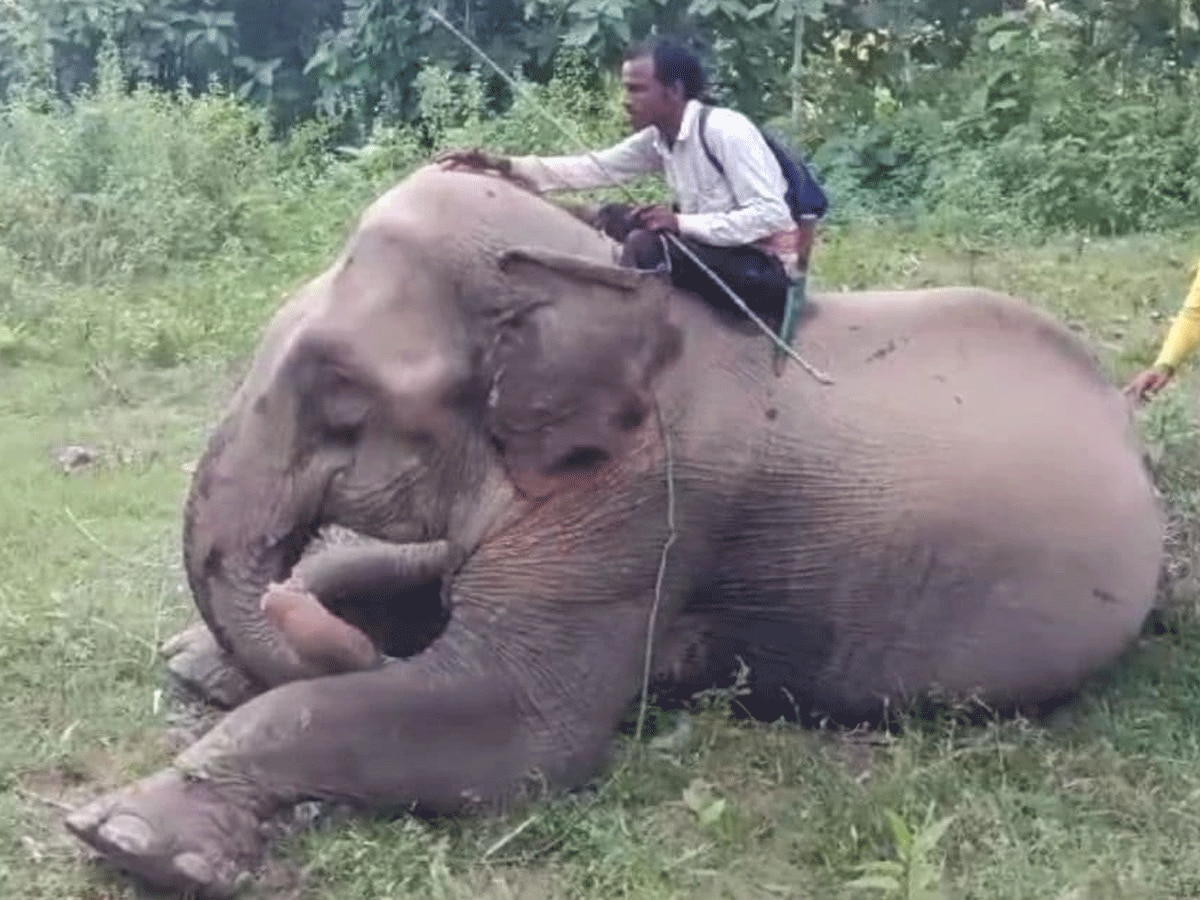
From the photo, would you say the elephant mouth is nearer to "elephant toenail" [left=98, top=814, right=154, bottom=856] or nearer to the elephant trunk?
the elephant trunk

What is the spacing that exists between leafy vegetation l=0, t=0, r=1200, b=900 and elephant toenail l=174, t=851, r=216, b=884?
5.7 inches

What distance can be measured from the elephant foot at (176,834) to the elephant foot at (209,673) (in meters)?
0.64

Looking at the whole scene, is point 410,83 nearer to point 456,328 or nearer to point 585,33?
point 585,33

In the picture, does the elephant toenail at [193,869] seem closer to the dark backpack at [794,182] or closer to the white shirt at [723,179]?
the white shirt at [723,179]

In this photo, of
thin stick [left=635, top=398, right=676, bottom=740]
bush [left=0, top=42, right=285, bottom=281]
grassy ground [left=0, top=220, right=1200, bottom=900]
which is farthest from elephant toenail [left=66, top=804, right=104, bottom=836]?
bush [left=0, top=42, right=285, bottom=281]

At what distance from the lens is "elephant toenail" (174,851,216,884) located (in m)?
5.07

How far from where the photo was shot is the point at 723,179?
5.89 meters

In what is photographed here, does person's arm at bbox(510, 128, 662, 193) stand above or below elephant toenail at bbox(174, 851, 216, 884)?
above

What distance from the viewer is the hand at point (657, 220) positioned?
19.1 ft

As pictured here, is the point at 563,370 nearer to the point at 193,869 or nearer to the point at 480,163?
the point at 480,163

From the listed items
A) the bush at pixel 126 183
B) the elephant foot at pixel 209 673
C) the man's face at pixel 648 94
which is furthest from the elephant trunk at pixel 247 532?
the bush at pixel 126 183

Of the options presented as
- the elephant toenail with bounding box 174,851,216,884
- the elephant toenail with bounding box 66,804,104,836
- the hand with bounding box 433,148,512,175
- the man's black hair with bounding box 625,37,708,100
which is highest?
the man's black hair with bounding box 625,37,708,100

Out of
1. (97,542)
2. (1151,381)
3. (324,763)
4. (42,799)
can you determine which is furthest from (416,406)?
(97,542)

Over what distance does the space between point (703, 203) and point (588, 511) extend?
0.82m
